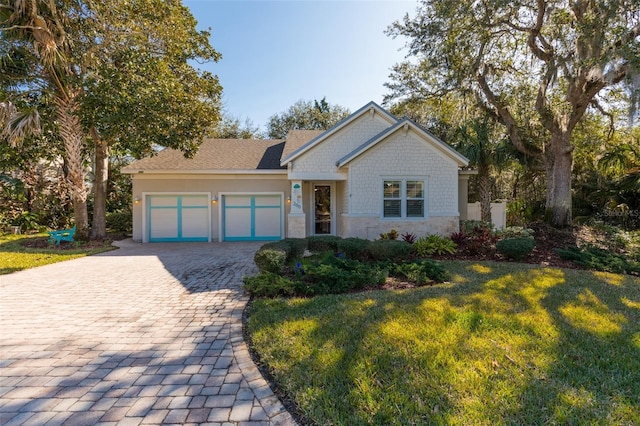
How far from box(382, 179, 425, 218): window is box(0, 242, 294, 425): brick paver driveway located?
20.6ft

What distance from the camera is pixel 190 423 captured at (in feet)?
8.10

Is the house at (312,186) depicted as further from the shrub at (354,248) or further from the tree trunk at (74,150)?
the shrub at (354,248)

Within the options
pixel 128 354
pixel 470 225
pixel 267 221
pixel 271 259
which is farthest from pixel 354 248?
pixel 267 221

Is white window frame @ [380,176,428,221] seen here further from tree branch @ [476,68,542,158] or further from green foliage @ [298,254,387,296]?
tree branch @ [476,68,542,158]

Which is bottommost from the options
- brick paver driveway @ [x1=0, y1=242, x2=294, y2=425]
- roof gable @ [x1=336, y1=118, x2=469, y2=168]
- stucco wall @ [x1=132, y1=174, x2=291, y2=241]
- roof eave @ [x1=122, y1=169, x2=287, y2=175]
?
brick paver driveway @ [x1=0, y1=242, x2=294, y2=425]

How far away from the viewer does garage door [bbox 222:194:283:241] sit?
13922 mm

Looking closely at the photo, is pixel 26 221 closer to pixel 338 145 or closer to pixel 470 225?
pixel 338 145

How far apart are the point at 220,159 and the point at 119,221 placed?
6.83m

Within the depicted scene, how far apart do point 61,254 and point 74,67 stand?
274 inches

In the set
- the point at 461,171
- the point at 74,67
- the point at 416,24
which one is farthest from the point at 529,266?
the point at 74,67

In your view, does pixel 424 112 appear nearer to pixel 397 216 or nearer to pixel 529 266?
pixel 397 216

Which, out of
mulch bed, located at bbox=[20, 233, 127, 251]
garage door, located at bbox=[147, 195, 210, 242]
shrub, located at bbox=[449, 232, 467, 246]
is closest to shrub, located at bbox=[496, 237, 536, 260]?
shrub, located at bbox=[449, 232, 467, 246]

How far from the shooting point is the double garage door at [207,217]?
13711 millimetres

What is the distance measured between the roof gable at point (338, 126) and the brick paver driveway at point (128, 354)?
6015 mm
